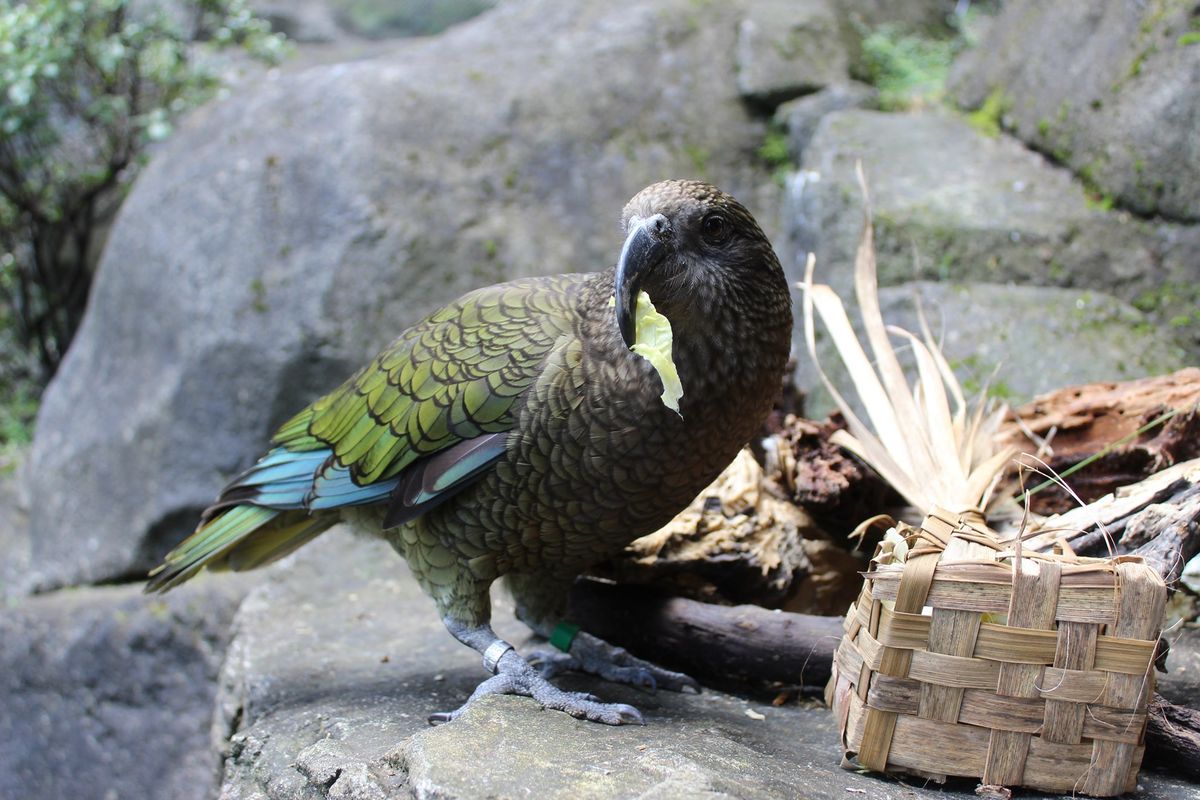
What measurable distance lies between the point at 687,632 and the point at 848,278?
224 centimetres

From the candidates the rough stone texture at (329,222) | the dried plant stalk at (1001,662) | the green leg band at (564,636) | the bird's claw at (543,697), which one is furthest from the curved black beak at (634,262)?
the rough stone texture at (329,222)

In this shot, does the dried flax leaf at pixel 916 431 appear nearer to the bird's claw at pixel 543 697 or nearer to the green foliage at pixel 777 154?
the bird's claw at pixel 543 697

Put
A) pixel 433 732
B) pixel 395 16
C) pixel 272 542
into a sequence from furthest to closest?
pixel 395 16 → pixel 272 542 → pixel 433 732

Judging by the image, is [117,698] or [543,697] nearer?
[543,697]

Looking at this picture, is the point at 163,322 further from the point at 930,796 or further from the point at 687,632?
the point at 930,796

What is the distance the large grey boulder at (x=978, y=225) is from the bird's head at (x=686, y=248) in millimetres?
1801

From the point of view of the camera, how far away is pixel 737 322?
266cm

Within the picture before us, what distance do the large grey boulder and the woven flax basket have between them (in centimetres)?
226

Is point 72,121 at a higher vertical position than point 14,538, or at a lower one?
higher

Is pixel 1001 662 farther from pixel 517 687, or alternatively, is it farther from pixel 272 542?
pixel 272 542

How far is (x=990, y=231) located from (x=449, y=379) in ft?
9.28

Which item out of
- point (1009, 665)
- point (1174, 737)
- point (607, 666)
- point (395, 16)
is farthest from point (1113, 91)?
point (395, 16)

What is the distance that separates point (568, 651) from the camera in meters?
3.37

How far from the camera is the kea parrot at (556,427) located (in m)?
2.62
